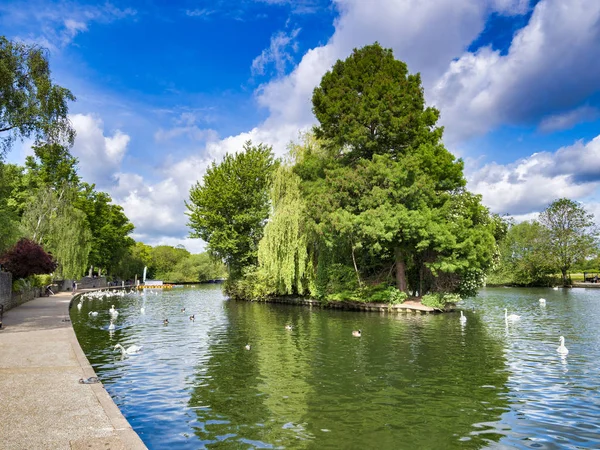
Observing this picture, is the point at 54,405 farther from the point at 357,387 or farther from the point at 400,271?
the point at 400,271

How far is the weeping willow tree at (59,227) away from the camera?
165 feet

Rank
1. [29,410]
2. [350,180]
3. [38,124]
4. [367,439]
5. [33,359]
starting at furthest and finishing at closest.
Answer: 1. [350,180]
2. [38,124]
3. [33,359]
4. [367,439]
5. [29,410]

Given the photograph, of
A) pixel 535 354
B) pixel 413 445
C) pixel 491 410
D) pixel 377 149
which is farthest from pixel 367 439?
pixel 377 149

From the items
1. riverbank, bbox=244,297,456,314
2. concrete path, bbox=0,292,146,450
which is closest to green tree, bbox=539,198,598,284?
riverbank, bbox=244,297,456,314

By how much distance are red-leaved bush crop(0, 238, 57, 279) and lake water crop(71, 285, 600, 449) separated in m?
15.1

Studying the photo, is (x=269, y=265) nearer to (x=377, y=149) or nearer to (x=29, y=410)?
(x=377, y=149)

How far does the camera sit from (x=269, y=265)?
3984cm

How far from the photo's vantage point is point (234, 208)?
50500mm

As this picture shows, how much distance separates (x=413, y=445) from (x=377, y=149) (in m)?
29.6

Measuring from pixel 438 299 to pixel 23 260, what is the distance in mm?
31427

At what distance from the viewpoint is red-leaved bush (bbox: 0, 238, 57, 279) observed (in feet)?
112

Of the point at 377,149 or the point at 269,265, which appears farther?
the point at 269,265

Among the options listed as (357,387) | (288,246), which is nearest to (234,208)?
(288,246)

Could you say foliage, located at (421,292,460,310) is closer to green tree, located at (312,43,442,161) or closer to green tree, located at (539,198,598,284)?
green tree, located at (312,43,442,161)
